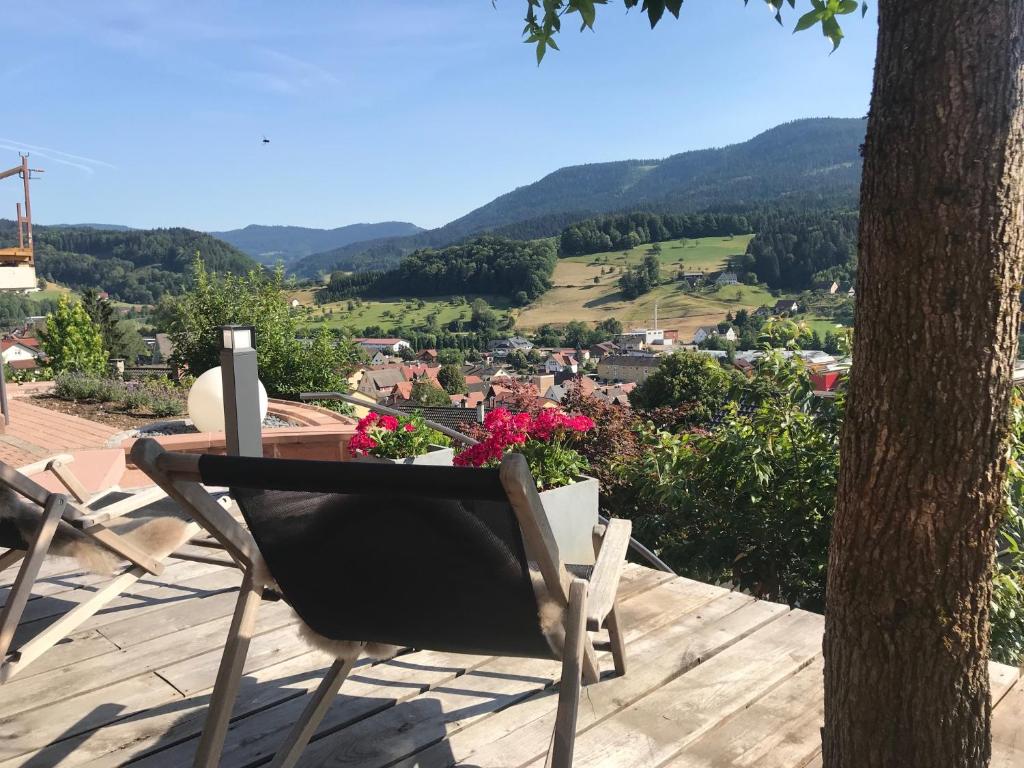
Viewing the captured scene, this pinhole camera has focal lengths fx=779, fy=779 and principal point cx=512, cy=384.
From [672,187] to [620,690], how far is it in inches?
6448

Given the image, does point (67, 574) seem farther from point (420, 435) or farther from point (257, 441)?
point (420, 435)

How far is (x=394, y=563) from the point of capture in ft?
4.81

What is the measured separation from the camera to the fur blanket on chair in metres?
2.09

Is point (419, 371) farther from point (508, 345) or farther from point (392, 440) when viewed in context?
point (392, 440)

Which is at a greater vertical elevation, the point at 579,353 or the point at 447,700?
the point at 447,700

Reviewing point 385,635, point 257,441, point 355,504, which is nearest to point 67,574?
point 257,441

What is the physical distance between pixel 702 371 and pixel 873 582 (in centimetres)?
1902

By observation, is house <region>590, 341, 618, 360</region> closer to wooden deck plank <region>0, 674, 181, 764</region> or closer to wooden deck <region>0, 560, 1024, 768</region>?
wooden deck <region>0, 560, 1024, 768</region>

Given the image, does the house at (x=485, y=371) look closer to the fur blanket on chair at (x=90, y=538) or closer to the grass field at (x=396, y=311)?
the grass field at (x=396, y=311)

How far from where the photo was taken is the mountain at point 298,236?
14438 centimetres

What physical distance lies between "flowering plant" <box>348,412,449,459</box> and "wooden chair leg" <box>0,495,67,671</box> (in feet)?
4.16

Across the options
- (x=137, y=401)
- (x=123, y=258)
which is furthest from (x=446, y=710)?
(x=123, y=258)

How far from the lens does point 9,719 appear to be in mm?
1873

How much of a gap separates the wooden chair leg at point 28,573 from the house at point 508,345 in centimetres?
6234
